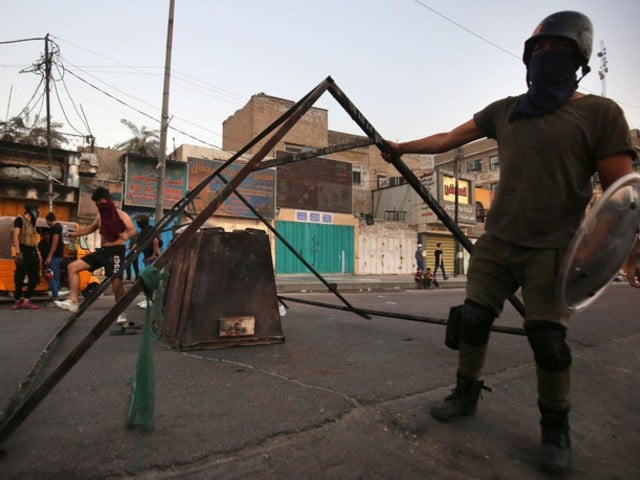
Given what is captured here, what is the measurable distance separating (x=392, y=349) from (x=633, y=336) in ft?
10.1

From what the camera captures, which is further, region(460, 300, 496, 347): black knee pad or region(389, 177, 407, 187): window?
region(389, 177, 407, 187): window

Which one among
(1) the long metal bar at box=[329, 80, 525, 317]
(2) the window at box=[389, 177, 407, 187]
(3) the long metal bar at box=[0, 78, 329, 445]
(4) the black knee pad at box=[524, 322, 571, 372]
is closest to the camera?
(3) the long metal bar at box=[0, 78, 329, 445]

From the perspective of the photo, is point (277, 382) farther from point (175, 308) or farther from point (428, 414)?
point (175, 308)

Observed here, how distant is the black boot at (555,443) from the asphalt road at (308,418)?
7 centimetres

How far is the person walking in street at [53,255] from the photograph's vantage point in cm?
723

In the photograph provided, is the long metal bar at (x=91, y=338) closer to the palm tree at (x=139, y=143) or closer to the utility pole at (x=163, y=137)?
the utility pole at (x=163, y=137)

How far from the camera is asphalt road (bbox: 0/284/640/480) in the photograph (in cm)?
161

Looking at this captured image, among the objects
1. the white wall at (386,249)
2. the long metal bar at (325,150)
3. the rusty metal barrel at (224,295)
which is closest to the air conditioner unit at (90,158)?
the white wall at (386,249)

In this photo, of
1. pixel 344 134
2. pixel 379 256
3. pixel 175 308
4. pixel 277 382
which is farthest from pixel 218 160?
pixel 277 382

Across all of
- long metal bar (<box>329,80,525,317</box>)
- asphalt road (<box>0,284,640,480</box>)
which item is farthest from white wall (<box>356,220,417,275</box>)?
long metal bar (<box>329,80,525,317</box>)

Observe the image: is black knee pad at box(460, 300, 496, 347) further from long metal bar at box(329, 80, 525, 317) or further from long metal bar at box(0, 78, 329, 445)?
long metal bar at box(0, 78, 329, 445)

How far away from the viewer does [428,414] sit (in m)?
2.16

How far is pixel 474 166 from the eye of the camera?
40.4m

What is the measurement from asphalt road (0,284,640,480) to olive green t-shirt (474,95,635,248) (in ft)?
3.10
